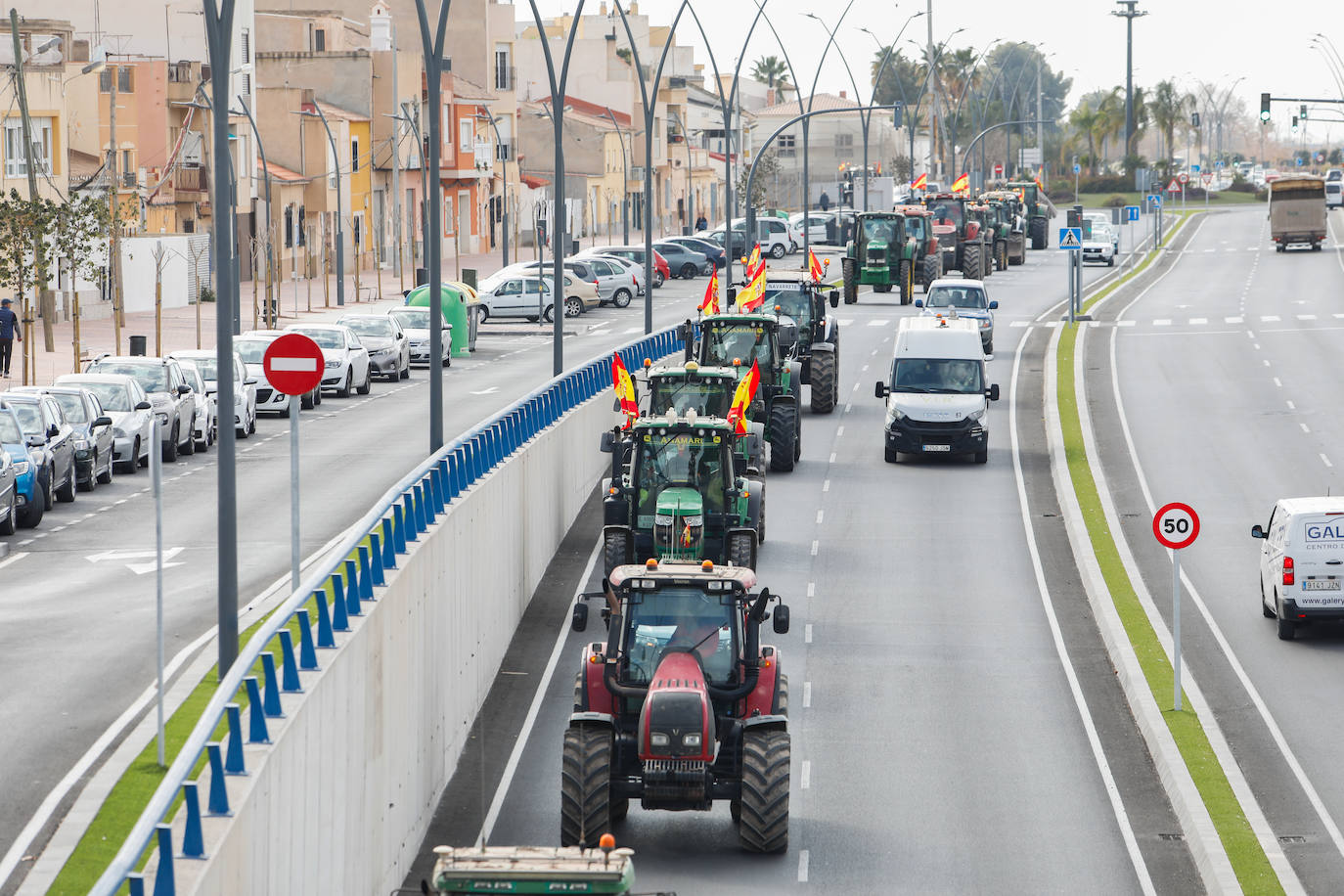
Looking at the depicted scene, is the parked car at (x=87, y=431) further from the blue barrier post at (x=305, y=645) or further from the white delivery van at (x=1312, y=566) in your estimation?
the blue barrier post at (x=305, y=645)

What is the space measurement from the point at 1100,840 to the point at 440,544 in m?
6.55

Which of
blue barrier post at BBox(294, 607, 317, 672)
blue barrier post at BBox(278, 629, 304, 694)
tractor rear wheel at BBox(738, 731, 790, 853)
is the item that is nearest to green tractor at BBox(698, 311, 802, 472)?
tractor rear wheel at BBox(738, 731, 790, 853)

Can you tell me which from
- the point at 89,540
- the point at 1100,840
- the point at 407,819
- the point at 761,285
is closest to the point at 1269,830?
the point at 1100,840

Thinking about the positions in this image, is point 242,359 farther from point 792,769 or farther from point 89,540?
point 792,769

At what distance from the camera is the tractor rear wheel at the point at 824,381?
143 ft

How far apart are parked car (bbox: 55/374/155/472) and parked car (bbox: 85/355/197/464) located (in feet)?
1.07

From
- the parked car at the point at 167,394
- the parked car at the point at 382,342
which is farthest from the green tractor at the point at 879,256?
the parked car at the point at 167,394

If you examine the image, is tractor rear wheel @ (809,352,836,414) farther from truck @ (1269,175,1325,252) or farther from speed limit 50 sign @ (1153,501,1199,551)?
truck @ (1269,175,1325,252)

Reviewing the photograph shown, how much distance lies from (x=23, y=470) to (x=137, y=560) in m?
3.16

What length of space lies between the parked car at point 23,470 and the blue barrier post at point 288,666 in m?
16.2

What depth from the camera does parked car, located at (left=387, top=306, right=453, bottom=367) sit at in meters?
54.8

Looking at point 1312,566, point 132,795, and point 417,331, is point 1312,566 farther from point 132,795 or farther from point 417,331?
point 417,331

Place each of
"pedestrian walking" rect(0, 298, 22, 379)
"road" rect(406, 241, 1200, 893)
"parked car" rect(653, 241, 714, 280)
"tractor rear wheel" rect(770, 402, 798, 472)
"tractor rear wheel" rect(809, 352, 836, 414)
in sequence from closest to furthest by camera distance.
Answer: "road" rect(406, 241, 1200, 893), "tractor rear wheel" rect(770, 402, 798, 472), "tractor rear wheel" rect(809, 352, 836, 414), "pedestrian walking" rect(0, 298, 22, 379), "parked car" rect(653, 241, 714, 280)

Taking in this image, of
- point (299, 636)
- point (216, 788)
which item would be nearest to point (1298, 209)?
point (299, 636)
